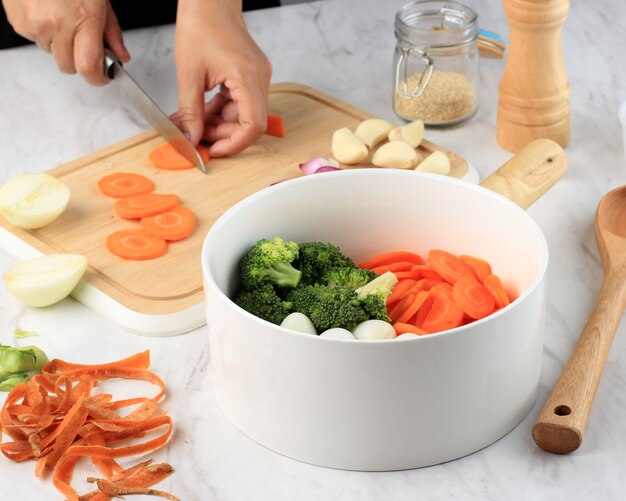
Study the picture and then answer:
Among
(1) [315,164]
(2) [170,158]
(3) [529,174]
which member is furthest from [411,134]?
(2) [170,158]

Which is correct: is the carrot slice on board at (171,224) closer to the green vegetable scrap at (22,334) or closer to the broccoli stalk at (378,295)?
the green vegetable scrap at (22,334)

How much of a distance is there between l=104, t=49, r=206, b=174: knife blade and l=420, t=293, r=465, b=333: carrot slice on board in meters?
0.64

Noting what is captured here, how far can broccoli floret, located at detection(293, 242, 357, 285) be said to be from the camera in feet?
4.09

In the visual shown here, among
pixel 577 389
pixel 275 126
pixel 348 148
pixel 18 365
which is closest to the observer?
pixel 577 389

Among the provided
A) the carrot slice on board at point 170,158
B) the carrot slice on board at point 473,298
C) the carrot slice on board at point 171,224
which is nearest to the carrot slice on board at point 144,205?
the carrot slice on board at point 171,224

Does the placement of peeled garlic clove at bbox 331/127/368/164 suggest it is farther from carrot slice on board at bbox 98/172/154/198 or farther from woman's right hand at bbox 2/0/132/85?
woman's right hand at bbox 2/0/132/85

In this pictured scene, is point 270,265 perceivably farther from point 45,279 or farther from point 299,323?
point 45,279

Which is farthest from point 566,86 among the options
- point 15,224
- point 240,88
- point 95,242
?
point 15,224

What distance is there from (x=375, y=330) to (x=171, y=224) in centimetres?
53

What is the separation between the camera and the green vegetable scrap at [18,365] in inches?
47.6

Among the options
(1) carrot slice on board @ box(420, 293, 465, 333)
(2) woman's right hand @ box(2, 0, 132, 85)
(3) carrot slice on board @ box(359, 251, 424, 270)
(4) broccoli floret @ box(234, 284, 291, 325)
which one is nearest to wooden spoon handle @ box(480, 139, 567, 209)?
(3) carrot slice on board @ box(359, 251, 424, 270)

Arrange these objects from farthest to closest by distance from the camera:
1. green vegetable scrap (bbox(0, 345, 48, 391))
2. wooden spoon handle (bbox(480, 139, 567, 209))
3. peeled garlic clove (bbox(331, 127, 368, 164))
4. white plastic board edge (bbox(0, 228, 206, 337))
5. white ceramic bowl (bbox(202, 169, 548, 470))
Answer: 1. peeled garlic clove (bbox(331, 127, 368, 164))
2. wooden spoon handle (bbox(480, 139, 567, 209))
3. white plastic board edge (bbox(0, 228, 206, 337))
4. green vegetable scrap (bbox(0, 345, 48, 391))
5. white ceramic bowl (bbox(202, 169, 548, 470))

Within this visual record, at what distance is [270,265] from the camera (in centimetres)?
119

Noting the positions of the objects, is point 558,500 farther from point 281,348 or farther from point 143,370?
point 143,370
